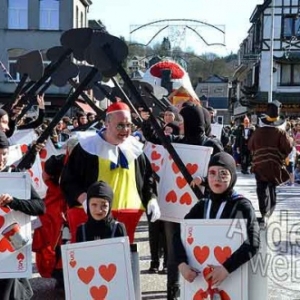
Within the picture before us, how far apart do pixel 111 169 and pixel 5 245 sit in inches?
41.0

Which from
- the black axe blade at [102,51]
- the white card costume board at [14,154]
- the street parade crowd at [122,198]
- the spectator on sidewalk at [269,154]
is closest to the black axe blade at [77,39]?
the black axe blade at [102,51]

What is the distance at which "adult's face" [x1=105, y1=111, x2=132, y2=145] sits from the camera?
17.0 feet

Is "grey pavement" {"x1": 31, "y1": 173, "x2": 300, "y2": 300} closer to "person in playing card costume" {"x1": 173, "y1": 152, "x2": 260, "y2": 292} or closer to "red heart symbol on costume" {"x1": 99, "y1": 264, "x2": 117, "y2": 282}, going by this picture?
"person in playing card costume" {"x1": 173, "y1": 152, "x2": 260, "y2": 292}

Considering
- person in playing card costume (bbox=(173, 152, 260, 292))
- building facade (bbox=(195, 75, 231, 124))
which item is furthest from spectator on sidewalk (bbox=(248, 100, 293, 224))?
building facade (bbox=(195, 75, 231, 124))

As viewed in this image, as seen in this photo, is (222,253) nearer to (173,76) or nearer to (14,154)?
(14,154)

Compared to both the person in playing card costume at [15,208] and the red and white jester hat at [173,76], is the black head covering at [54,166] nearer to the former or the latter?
the person in playing card costume at [15,208]

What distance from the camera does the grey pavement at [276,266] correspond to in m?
6.55

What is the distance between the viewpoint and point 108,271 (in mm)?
4281

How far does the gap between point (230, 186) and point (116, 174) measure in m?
1.06

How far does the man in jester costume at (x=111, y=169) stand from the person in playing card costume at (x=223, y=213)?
0.80m

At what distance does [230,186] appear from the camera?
453 centimetres

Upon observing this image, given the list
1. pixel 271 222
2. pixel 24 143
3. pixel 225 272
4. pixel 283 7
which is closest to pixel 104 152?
pixel 225 272

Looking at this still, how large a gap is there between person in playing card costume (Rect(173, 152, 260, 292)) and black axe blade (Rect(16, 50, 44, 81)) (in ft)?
14.5

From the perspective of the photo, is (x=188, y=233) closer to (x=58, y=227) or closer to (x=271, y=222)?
(x=58, y=227)
